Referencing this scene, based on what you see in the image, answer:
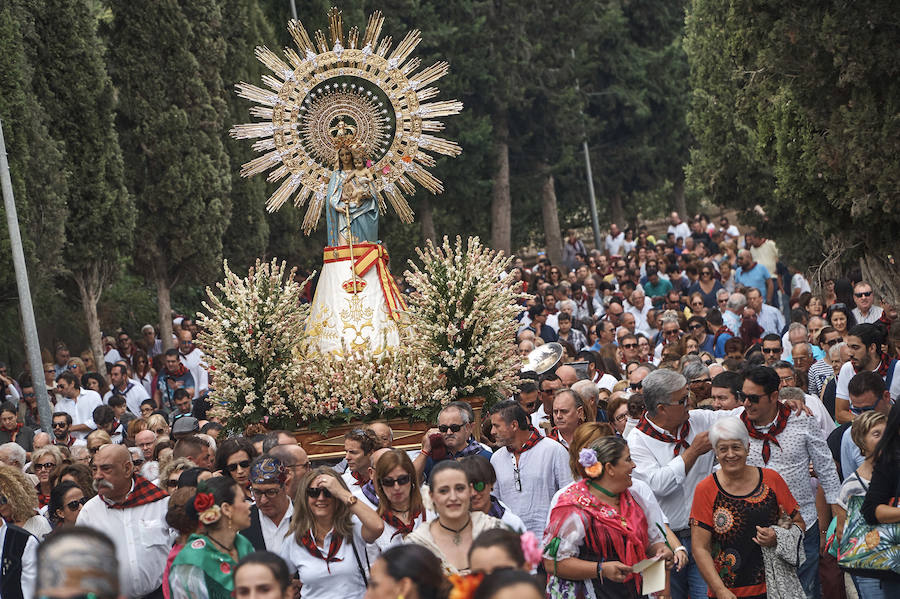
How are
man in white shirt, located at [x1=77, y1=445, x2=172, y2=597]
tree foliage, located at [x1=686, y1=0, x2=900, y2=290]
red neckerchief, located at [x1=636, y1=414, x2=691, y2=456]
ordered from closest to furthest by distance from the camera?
man in white shirt, located at [x1=77, y1=445, x2=172, y2=597] → red neckerchief, located at [x1=636, y1=414, x2=691, y2=456] → tree foliage, located at [x1=686, y1=0, x2=900, y2=290]

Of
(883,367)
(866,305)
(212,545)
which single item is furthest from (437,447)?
(866,305)

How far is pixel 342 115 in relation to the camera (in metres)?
13.6

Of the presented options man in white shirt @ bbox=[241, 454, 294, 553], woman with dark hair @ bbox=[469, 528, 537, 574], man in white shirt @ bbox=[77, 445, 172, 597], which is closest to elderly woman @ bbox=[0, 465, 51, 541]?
man in white shirt @ bbox=[77, 445, 172, 597]

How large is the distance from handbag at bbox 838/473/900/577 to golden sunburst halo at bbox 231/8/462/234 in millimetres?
7084

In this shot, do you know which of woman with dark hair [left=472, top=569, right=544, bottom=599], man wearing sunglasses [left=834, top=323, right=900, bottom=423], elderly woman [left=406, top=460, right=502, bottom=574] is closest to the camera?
woman with dark hair [left=472, top=569, right=544, bottom=599]

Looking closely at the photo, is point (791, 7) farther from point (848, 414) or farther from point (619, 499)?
point (619, 499)

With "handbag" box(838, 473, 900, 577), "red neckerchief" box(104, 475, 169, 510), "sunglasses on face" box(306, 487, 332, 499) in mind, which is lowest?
"handbag" box(838, 473, 900, 577)

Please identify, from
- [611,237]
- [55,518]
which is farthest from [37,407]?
[611,237]

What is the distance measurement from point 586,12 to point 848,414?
90.3 feet

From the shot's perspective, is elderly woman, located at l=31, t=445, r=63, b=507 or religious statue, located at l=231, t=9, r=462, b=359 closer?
elderly woman, located at l=31, t=445, r=63, b=507

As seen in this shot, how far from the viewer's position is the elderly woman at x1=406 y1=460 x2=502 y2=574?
6.25 m

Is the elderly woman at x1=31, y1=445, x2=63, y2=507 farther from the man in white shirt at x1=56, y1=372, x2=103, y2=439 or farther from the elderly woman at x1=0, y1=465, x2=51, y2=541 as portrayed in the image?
the man in white shirt at x1=56, y1=372, x2=103, y2=439

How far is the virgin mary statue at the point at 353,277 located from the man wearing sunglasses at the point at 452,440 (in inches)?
172

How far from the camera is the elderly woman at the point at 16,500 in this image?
26.3 feet
